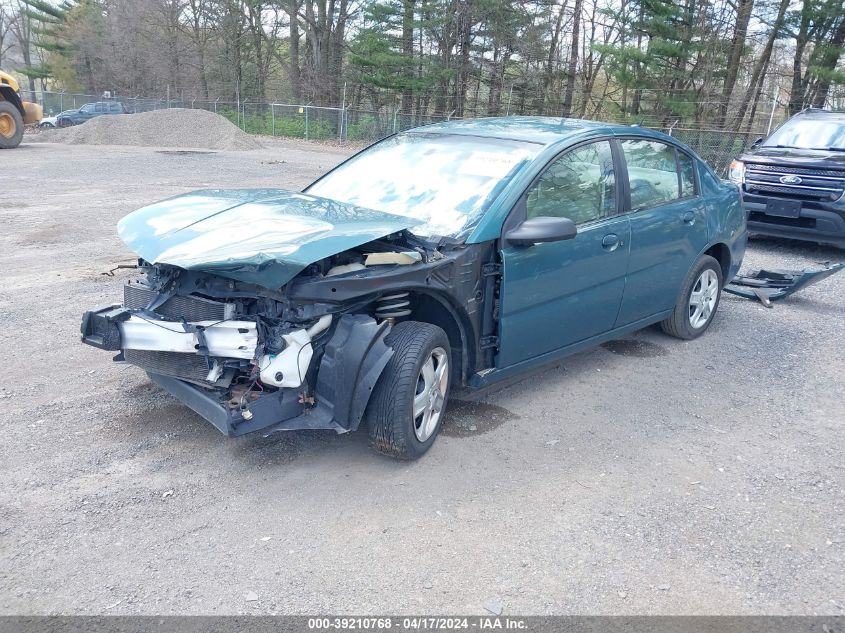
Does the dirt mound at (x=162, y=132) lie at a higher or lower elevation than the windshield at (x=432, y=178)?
lower

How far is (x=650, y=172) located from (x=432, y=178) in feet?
5.72

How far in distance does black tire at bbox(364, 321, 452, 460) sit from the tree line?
21.3 metres

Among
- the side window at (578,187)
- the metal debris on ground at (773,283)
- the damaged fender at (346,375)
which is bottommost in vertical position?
the metal debris on ground at (773,283)

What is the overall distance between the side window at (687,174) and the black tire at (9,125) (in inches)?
817

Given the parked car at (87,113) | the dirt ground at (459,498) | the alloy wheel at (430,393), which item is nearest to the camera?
the dirt ground at (459,498)

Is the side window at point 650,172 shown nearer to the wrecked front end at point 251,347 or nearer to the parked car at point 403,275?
the parked car at point 403,275

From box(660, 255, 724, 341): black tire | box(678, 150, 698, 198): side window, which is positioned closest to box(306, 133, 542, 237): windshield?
box(678, 150, 698, 198): side window

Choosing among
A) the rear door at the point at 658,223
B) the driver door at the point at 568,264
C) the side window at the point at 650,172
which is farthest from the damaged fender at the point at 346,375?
the side window at the point at 650,172

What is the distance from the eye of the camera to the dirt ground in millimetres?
2939

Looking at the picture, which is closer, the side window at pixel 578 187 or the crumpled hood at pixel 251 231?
the crumpled hood at pixel 251 231

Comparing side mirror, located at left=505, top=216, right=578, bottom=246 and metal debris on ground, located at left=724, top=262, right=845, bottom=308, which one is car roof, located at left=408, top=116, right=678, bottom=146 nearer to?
side mirror, located at left=505, top=216, right=578, bottom=246

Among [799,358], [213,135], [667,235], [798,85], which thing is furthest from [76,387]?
[798,85]

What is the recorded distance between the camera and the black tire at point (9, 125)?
20.8 metres

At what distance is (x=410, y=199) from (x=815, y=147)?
7836 millimetres
